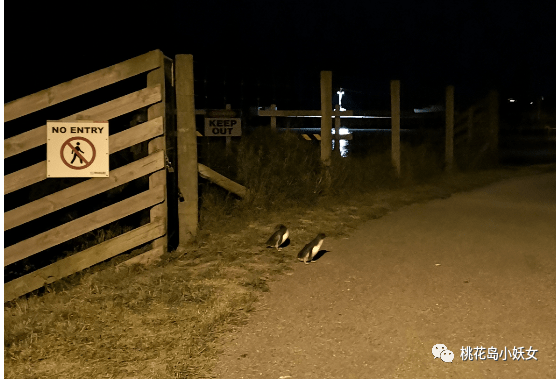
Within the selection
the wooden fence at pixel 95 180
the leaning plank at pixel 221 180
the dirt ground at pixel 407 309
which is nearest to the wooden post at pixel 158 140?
the wooden fence at pixel 95 180

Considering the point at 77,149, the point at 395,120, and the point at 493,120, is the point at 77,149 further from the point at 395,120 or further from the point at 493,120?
the point at 493,120

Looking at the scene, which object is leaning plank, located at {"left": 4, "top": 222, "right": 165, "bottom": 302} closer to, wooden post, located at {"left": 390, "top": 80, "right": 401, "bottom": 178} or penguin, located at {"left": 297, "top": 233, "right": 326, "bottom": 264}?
penguin, located at {"left": 297, "top": 233, "right": 326, "bottom": 264}

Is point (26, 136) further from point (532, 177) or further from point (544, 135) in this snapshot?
point (544, 135)

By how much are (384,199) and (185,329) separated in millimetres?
7235

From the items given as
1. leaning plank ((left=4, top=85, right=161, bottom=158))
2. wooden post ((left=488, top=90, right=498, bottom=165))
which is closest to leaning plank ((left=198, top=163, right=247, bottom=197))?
leaning plank ((left=4, top=85, right=161, bottom=158))

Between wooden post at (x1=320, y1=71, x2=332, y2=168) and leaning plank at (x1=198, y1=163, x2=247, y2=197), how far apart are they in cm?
304

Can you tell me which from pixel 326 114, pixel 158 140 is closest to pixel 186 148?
pixel 158 140

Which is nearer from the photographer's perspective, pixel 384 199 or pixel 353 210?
pixel 353 210

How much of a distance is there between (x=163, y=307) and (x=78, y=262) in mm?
1558

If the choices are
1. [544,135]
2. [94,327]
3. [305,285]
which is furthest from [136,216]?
[544,135]

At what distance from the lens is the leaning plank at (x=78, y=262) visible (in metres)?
6.34

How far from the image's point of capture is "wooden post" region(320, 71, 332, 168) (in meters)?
11.8

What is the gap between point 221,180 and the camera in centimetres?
876

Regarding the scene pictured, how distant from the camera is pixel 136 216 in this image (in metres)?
8.59
